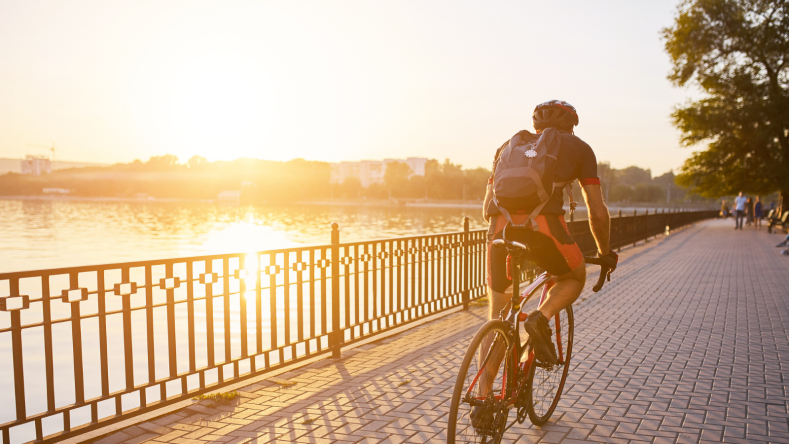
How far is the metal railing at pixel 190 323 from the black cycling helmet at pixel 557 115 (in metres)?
2.50

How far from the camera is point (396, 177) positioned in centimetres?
18738

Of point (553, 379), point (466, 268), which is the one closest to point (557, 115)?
point (553, 379)

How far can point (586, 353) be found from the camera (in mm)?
5902

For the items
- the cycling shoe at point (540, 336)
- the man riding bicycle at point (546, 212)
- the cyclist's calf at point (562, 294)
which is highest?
the man riding bicycle at point (546, 212)

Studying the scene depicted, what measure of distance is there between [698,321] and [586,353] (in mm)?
2561

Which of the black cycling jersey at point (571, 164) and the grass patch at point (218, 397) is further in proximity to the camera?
the grass patch at point (218, 397)

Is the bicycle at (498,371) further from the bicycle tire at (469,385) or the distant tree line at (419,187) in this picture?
the distant tree line at (419,187)

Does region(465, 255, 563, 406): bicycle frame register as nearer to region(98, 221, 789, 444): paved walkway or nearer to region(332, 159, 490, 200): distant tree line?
region(98, 221, 789, 444): paved walkway

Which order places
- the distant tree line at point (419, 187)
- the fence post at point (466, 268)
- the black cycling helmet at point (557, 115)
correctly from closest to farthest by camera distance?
1. the black cycling helmet at point (557, 115)
2. the fence post at point (466, 268)
3. the distant tree line at point (419, 187)

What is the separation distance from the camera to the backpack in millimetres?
3041

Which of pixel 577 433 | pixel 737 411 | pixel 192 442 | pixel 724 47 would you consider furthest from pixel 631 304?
pixel 724 47

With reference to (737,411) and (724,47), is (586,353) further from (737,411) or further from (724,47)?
(724,47)

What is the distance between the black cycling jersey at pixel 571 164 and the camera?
3.14m

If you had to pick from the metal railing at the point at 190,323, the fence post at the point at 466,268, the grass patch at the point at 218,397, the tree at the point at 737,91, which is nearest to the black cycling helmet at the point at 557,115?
the metal railing at the point at 190,323
